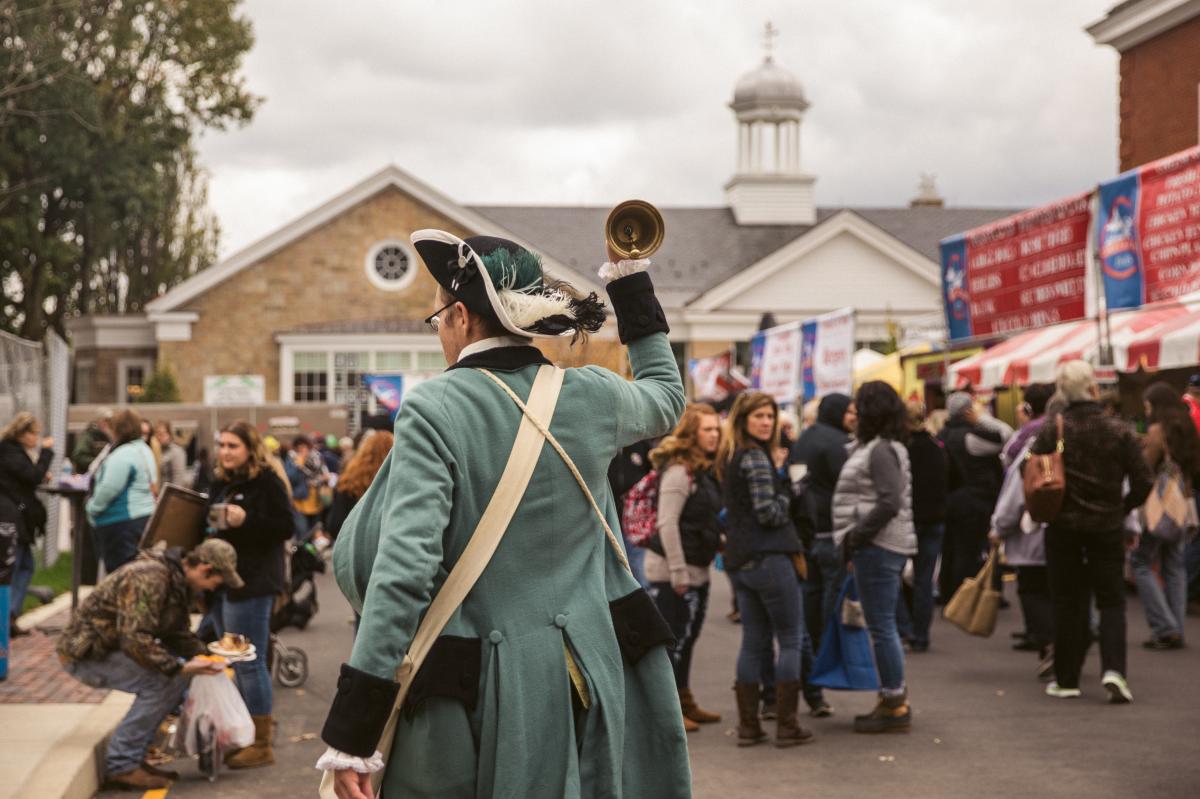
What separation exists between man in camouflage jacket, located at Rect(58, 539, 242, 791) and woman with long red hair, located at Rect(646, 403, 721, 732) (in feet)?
7.75

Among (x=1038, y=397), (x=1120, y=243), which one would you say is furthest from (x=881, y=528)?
(x=1120, y=243)

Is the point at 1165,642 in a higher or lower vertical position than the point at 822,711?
higher

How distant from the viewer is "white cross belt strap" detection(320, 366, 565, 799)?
304cm

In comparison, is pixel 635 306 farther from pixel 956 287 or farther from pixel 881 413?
pixel 956 287

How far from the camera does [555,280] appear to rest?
137 inches

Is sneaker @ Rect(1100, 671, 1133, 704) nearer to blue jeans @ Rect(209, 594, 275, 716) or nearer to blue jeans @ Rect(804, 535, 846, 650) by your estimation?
blue jeans @ Rect(804, 535, 846, 650)

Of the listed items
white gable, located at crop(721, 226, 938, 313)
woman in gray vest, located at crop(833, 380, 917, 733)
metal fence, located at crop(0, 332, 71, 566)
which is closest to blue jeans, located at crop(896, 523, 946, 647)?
woman in gray vest, located at crop(833, 380, 917, 733)

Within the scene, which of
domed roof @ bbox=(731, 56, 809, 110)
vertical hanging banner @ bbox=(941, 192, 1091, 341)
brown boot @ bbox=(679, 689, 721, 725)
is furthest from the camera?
domed roof @ bbox=(731, 56, 809, 110)

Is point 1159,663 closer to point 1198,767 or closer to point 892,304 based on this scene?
point 1198,767

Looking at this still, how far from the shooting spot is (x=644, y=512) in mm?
8570

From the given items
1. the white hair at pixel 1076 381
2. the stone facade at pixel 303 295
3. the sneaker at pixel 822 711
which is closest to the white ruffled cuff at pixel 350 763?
the sneaker at pixel 822 711

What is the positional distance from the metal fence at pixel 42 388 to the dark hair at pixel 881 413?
9116mm

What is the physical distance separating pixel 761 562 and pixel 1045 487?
1.80m

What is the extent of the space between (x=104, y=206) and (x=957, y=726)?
31001 mm
